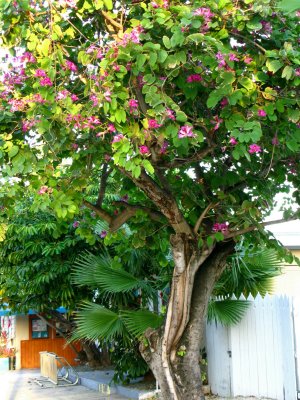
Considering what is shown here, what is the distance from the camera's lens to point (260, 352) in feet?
33.2

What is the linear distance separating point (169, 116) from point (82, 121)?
2.97 feet

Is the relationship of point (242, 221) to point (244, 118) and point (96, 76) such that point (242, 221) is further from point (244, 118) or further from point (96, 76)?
point (96, 76)

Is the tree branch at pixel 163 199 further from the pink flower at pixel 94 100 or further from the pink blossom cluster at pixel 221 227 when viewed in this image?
the pink flower at pixel 94 100

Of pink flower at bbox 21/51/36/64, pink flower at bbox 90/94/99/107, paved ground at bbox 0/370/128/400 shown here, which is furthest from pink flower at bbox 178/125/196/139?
paved ground at bbox 0/370/128/400

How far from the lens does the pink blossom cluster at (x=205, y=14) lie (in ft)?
17.5

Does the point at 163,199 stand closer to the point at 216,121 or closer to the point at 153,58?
the point at 216,121

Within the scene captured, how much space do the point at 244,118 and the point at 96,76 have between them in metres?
1.50

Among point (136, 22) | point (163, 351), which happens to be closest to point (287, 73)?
point (136, 22)

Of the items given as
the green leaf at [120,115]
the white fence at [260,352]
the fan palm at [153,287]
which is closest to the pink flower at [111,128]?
the green leaf at [120,115]

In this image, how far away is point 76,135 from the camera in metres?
6.33

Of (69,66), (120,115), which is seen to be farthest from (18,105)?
(120,115)

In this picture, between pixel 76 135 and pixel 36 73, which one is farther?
pixel 76 135

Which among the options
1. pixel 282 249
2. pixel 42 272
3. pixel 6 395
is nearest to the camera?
pixel 282 249

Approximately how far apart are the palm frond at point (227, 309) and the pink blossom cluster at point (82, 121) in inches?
202
